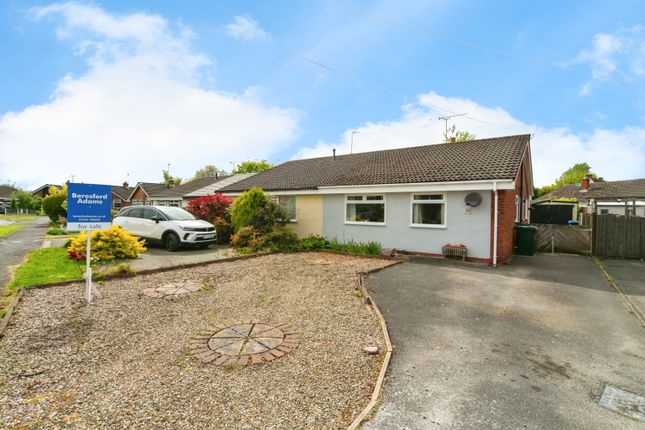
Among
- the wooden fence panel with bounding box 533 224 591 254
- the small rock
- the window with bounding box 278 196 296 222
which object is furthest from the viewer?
the window with bounding box 278 196 296 222

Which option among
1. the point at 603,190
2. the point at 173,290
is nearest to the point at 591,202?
the point at 603,190

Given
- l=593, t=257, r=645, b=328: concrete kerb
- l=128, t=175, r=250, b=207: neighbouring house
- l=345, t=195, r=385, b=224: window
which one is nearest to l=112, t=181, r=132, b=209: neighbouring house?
l=128, t=175, r=250, b=207: neighbouring house

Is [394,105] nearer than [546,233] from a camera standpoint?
No

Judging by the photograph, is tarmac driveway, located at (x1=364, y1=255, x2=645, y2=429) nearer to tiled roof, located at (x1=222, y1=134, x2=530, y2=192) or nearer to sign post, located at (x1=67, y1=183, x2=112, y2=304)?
tiled roof, located at (x1=222, y1=134, x2=530, y2=192)

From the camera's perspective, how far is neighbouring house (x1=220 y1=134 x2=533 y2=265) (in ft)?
35.9

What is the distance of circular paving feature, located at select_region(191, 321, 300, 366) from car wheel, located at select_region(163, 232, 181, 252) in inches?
331

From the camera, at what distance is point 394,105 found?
630 inches

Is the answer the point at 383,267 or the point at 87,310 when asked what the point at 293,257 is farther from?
the point at 87,310

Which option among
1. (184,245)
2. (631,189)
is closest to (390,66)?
(184,245)

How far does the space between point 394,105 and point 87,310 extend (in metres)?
14.5

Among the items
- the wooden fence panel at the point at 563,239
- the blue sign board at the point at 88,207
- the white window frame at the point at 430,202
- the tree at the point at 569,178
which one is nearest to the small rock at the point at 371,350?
the blue sign board at the point at 88,207

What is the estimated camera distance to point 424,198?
12336 millimetres

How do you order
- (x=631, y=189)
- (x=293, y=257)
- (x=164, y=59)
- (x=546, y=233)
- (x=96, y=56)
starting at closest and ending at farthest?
(x=96, y=56), (x=164, y=59), (x=293, y=257), (x=546, y=233), (x=631, y=189)

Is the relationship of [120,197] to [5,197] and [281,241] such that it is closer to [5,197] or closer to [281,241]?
[5,197]
